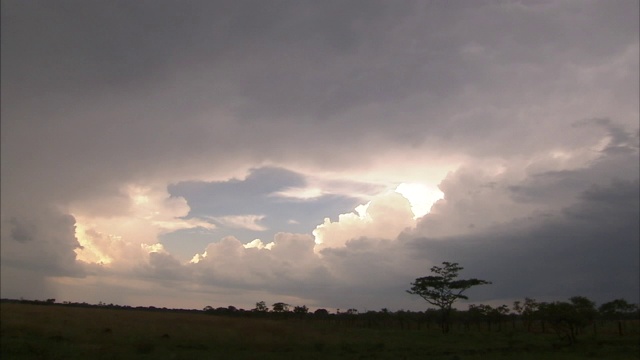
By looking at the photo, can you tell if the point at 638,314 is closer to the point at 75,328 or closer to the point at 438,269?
the point at 438,269

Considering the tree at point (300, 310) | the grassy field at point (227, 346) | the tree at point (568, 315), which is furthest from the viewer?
the tree at point (300, 310)

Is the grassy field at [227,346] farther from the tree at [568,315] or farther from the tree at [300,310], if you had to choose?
the tree at [300,310]

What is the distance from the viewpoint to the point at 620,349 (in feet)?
155

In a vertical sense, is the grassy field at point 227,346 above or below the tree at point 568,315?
below

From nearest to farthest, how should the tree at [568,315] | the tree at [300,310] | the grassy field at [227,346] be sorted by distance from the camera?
the grassy field at [227,346] < the tree at [568,315] < the tree at [300,310]

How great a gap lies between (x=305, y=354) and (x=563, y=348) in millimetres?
A: 26888

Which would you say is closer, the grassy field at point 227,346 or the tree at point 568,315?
the grassy field at point 227,346

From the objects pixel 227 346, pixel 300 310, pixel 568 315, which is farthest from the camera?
pixel 300 310

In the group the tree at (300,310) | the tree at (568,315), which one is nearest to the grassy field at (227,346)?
the tree at (568,315)

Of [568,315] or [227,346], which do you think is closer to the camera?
[227,346]

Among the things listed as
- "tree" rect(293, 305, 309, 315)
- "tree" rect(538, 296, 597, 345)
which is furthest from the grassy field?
"tree" rect(293, 305, 309, 315)

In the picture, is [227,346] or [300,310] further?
[300,310]

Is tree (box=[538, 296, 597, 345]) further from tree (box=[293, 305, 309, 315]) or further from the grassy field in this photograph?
tree (box=[293, 305, 309, 315])

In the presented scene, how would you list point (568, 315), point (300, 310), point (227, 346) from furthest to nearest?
point (300, 310) < point (568, 315) < point (227, 346)
